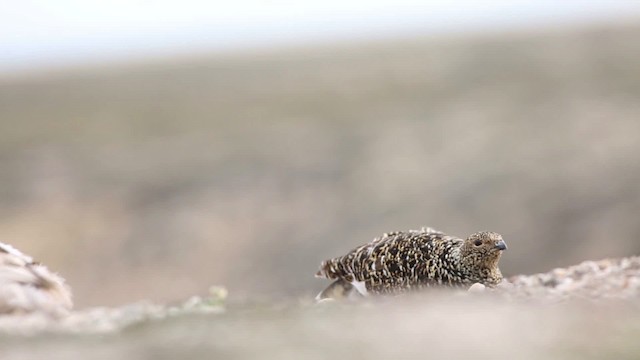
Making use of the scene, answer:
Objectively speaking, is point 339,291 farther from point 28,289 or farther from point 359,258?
point 28,289

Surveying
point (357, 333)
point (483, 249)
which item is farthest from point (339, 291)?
point (357, 333)

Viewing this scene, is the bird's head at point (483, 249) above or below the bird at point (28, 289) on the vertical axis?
above

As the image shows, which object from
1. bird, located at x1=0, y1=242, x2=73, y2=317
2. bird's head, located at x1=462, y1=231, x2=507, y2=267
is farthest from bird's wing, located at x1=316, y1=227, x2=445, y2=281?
bird, located at x1=0, y1=242, x2=73, y2=317

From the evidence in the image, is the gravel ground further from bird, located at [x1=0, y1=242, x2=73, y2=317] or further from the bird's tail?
the bird's tail

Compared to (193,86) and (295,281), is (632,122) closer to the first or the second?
(295,281)

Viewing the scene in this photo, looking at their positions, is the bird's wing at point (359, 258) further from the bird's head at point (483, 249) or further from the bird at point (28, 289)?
the bird at point (28, 289)

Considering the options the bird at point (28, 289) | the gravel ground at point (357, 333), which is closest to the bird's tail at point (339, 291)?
the bird at point (28, 289)

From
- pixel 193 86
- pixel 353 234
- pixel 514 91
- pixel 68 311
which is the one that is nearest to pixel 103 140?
pixel 193 86
